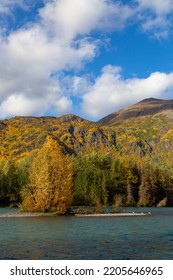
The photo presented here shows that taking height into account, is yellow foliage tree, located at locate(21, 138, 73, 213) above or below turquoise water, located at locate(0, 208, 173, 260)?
above

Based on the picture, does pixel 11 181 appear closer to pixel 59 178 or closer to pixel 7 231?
pixel 59 178

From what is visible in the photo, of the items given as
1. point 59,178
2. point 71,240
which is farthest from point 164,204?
point 71,240

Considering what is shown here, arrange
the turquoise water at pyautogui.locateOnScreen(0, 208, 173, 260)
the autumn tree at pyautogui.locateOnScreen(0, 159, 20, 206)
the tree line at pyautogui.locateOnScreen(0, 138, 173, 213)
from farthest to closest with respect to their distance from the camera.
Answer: the autumn tree at pyautogui.locateOnScreen(0, 159, 20, 206), the tree line at pyautogui.locateOnScreen(0, 138, 173, 213), the turquoise water at pyautogui.locateOnScreen(0, 208, 173, 260)

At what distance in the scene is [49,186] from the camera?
8506 centimetres

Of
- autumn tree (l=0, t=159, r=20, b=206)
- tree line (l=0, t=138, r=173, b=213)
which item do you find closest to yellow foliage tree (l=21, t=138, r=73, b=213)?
tree line (l=0, t=138, r=173, b=213)

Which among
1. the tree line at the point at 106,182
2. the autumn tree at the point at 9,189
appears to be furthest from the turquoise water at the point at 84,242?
the autumn tree at the point at 9,189

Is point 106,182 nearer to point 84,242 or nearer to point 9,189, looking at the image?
point 9,189

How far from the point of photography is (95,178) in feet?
478

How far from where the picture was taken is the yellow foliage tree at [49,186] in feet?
279

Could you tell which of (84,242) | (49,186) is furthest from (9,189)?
(84,242)

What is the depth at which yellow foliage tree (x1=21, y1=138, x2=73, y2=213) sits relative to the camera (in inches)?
3349

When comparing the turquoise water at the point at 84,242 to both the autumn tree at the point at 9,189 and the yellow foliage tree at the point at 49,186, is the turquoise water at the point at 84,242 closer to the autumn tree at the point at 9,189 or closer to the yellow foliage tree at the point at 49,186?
the yellow foliage tree at the point at 49,186

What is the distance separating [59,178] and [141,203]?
65.9 meters

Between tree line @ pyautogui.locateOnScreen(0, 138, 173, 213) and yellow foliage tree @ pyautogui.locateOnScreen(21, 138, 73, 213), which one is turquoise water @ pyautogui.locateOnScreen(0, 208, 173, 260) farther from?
tree line @ pyautogui.locateOnScreen(0, 138, 173, 213)
